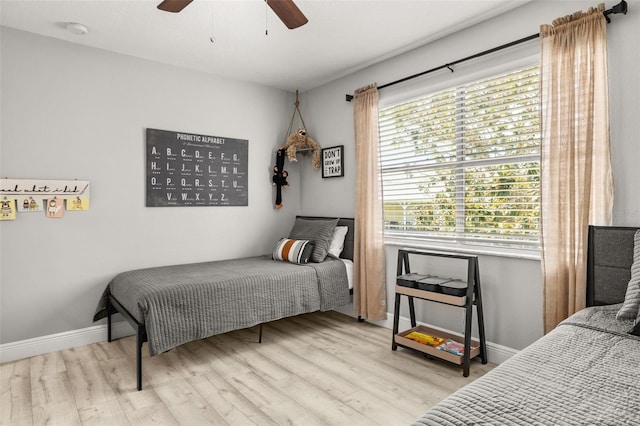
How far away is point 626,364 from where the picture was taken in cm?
123

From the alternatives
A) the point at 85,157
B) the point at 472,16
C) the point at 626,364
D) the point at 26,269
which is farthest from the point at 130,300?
the point at 472,16

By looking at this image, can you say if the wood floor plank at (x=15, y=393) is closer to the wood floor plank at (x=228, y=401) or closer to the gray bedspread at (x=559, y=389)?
the wood floor plank at (x=228, y=401)

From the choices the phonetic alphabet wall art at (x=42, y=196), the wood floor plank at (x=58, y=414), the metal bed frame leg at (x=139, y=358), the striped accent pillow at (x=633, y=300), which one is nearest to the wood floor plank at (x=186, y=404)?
the metal bed frame leg at (x=139, y=358)

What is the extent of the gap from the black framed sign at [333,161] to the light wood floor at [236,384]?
5.55 ft

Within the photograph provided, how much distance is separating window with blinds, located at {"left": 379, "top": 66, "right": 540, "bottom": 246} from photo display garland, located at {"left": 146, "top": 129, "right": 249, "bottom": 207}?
154 centimetres

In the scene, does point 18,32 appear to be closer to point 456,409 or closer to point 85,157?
point 85,157

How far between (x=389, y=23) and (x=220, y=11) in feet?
4.03

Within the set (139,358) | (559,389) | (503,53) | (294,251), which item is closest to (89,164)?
(139,358)

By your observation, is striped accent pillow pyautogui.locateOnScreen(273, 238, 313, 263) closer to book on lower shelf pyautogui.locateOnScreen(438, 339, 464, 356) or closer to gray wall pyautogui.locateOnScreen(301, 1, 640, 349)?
gray wall pyautogui.locateOnScreen(301, 1, 640, 349)

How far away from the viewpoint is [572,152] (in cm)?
228

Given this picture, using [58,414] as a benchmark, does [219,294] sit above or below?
above

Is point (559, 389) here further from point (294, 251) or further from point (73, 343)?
point (73, 343)

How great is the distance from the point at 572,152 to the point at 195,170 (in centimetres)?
312

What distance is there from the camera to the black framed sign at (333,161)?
156 inches
